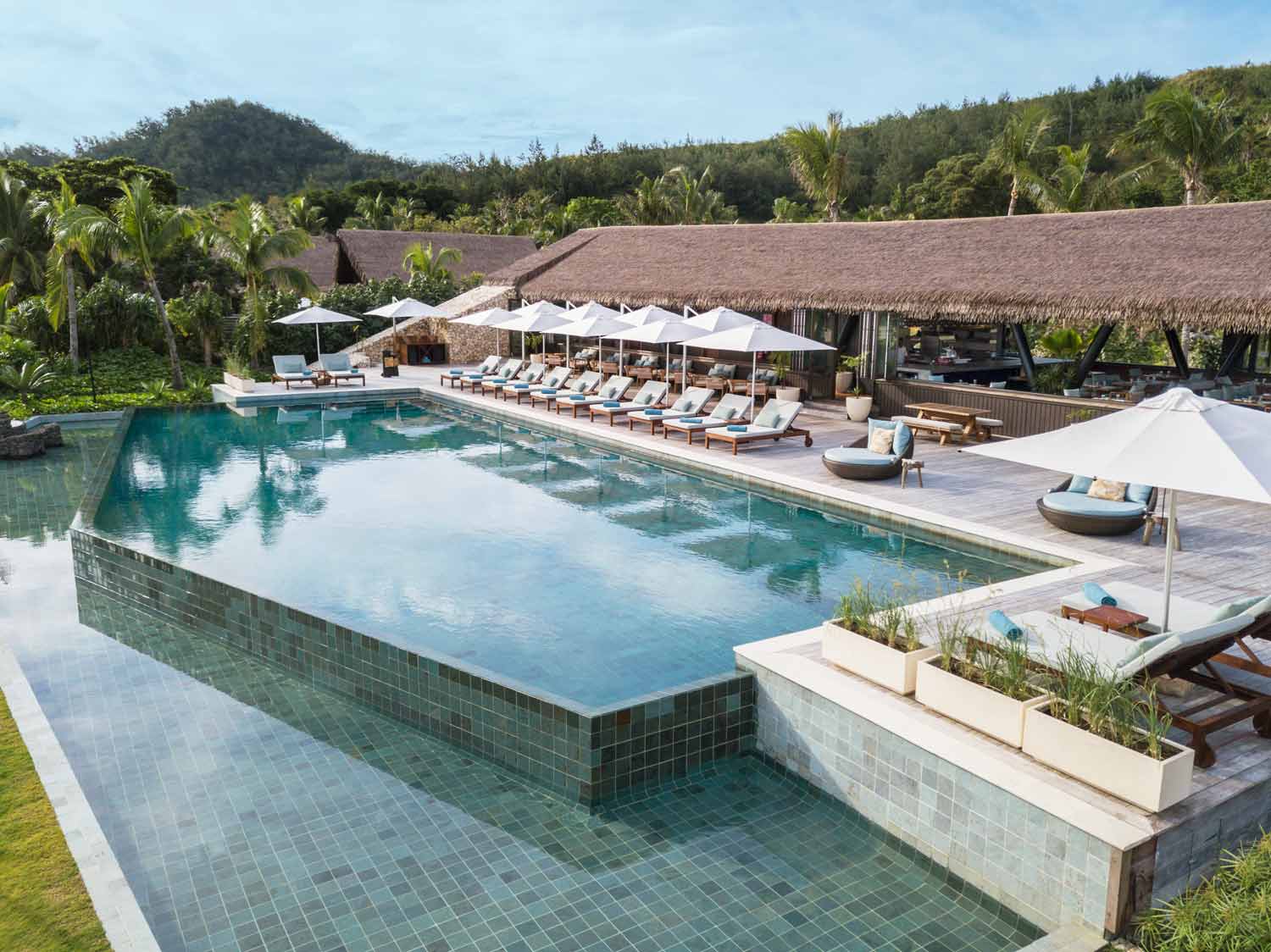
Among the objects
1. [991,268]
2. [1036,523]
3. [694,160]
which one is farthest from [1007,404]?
[694,160]

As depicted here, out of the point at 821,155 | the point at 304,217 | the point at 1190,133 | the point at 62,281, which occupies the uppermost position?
the point at 821,155

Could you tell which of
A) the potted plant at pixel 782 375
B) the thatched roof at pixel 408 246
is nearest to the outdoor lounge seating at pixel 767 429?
the potted plant at pixel 782 375

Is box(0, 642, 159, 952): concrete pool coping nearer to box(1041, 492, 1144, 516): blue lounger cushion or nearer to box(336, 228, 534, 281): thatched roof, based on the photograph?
box(1041, 492, 1144, 516): blue lounger cushion

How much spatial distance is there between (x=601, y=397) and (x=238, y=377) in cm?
870

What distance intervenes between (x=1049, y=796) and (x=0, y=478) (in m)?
14.6

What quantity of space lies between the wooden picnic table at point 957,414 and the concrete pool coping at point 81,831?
12690 millimetres

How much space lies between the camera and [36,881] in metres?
4.58

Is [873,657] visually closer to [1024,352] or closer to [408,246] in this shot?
[1024,352]

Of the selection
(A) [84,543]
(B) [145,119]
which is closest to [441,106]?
(B) [145,119]

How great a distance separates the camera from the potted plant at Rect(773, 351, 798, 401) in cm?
1866

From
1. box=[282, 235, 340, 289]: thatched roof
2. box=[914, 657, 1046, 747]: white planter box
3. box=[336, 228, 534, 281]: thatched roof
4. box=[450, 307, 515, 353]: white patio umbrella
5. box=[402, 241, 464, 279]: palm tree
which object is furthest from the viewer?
box=[282, 235, 340, 289]: thatched roof

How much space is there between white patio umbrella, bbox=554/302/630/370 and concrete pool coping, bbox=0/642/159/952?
511 inches

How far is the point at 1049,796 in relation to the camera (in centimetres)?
453

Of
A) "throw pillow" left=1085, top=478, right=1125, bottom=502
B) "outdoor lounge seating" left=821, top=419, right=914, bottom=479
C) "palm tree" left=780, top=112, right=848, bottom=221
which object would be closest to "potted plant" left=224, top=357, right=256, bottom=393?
"outdoor lounge seating" left=821, top=419, right=914, bottom=479
